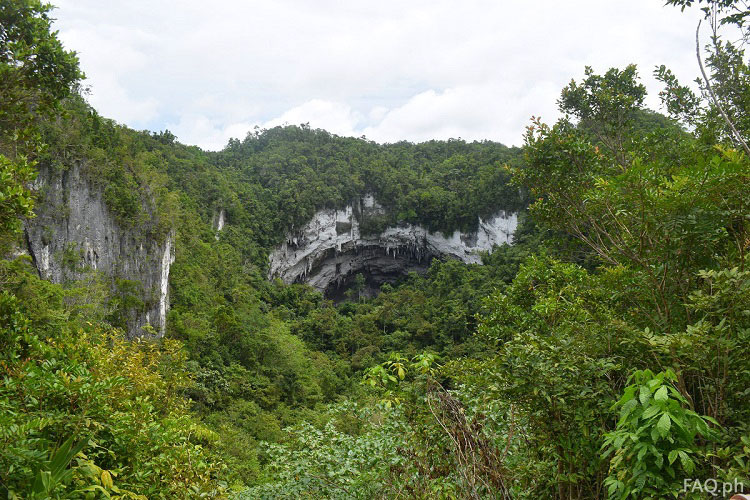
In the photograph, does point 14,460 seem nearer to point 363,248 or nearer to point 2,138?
point 2,138

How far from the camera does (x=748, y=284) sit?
62.7 inches

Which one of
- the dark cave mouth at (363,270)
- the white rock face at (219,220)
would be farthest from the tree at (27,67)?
the dark cave mouth at (363,270)

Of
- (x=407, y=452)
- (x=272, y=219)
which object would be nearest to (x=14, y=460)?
(x=407, y=452)

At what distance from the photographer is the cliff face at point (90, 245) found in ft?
33.3

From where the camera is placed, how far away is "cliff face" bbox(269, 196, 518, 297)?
28.0 meters

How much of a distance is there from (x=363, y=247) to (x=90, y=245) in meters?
21.3

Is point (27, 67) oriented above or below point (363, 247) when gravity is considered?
below

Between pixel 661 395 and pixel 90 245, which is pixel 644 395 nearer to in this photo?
pixel 661 395

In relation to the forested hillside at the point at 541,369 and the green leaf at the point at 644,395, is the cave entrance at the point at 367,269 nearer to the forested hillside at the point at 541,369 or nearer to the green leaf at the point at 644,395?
the forested hillside at the point at 541,369

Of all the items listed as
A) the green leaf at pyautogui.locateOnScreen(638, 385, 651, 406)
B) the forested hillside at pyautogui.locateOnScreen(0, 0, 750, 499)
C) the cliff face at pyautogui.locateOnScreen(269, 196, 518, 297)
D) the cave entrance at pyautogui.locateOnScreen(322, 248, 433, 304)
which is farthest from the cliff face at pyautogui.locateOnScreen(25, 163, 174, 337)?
Answer: the cave entrance at pyautogui.locateOnScreen(322, 248, 433, 304)

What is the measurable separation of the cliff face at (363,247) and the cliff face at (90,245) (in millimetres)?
14154

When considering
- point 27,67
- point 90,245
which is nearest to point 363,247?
point 90,245

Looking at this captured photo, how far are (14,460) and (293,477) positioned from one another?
1629 millimetres

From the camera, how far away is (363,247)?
31.5 m
